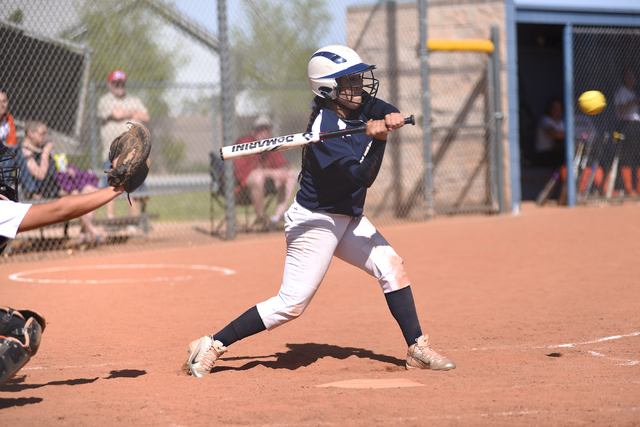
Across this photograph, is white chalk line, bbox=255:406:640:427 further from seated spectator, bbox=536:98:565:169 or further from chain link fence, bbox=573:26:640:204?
seated spectator, bbox=536:98:565:169

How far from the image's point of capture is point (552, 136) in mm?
14312

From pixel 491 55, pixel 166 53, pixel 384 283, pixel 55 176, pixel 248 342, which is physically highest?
pixel 166 53

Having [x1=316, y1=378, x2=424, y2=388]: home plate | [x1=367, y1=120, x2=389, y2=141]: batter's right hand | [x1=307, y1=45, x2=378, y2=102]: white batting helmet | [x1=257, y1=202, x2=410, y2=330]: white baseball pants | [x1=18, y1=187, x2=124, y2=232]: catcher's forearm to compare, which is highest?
[x1=307, y1=45, x2=378, y2=102]: white batting helmet

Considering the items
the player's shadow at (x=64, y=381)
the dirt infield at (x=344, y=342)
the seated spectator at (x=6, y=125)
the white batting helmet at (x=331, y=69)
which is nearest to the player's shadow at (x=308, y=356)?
the dirt infield at (x=344, y=342)

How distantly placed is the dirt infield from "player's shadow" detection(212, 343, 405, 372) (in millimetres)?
20

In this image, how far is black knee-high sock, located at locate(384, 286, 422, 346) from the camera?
4039 millimetres

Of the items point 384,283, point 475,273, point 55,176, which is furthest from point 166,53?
point 384,283

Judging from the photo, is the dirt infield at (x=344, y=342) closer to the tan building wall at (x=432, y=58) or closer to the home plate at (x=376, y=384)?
the home plate at (x=376, y=384)

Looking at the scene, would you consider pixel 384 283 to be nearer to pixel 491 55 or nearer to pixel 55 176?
pixel 55 176

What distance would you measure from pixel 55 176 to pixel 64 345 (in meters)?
4.95

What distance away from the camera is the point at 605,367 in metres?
3.79

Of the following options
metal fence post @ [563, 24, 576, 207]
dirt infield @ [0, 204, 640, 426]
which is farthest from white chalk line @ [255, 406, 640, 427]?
metal fence post @ [563, 24, 576, 207]

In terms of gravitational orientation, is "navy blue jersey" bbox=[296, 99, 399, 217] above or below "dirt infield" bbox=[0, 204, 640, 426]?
above

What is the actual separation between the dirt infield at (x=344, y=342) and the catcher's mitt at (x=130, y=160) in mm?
1133
